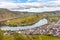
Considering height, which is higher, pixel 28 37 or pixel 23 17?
pixel 23 17

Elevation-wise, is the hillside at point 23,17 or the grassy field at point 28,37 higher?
the hillside at point 23,17

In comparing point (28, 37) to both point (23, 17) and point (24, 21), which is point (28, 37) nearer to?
point (24, 21)

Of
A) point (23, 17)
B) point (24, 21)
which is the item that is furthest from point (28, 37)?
point (23, 17)

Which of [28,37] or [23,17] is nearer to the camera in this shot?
[28,37]

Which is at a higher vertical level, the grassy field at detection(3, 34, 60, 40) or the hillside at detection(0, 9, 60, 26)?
the hillside at detection(0, 9, 60, 26)

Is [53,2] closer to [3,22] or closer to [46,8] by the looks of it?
[46,8]

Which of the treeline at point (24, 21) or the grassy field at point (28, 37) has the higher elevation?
the treeline at point (24, 21)

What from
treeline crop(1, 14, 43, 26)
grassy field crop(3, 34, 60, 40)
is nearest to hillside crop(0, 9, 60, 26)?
treeline crop(1, 14, 43, 26)

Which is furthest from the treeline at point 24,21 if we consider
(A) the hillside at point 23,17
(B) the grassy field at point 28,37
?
(B) the grassy field at point 28,37

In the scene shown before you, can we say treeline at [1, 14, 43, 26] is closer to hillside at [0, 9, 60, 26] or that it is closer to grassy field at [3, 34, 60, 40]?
hillside at [0, 9, 60, 26]

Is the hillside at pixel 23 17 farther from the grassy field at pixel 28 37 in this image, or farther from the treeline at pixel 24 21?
the grassy field at pixel 28 37

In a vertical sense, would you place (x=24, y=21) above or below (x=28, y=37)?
above
